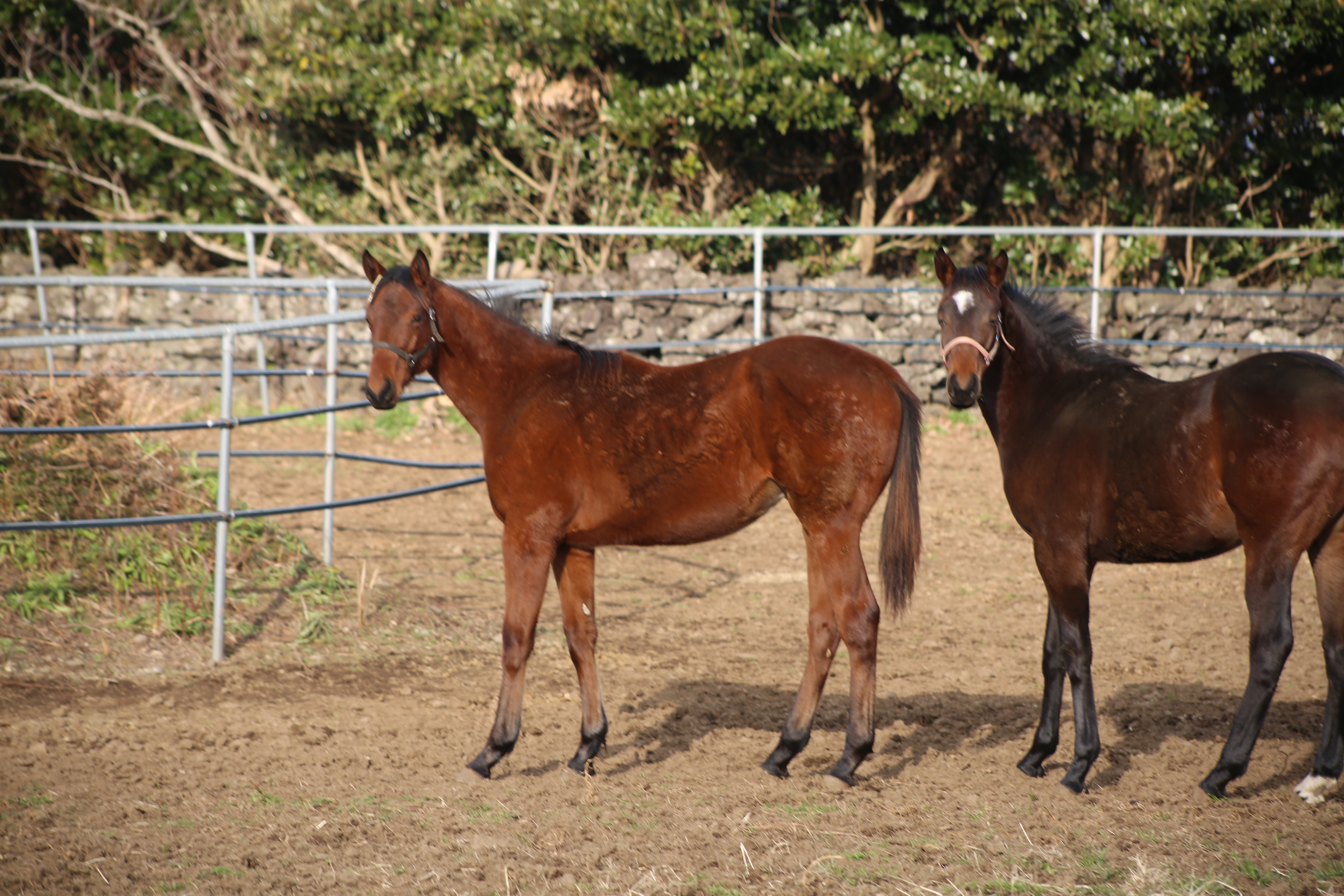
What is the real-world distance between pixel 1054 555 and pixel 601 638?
98.1 inches

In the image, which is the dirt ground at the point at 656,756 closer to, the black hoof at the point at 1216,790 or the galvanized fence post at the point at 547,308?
the black hoof at the point at 1216,790

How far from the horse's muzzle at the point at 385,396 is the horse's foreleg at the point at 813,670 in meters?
1.49

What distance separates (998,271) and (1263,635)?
142 cm

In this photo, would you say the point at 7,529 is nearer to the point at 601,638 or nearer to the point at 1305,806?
the point at 601,638

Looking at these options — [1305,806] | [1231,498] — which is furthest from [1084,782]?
[1231,498]

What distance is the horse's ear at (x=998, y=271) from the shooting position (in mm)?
3682

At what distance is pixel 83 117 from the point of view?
13.1 meters

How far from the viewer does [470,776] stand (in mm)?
3617

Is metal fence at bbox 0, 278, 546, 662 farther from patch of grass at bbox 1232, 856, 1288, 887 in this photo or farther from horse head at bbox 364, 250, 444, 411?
patch of grass at bbox 1232, 856, 1288, 887

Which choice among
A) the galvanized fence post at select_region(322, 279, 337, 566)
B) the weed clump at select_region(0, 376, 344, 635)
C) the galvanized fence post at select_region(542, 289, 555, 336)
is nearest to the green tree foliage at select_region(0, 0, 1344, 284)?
the galvanized fence post at select_region(322, 279, 337, 566)

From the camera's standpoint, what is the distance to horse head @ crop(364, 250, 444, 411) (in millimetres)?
3641

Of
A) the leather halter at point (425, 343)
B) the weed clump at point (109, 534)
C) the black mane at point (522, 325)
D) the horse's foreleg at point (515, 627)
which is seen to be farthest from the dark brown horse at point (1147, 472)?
the weed clump at point (109, 534)

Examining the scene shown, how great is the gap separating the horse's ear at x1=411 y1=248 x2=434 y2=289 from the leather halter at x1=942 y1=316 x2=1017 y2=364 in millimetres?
1765

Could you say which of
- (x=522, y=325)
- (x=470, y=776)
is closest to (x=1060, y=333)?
(x=522, y=325)
